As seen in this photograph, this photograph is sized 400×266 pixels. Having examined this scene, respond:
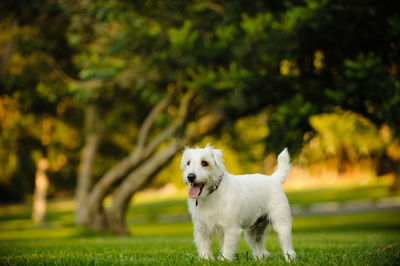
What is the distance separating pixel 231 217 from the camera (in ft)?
18.4

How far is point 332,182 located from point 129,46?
6141 centimetres

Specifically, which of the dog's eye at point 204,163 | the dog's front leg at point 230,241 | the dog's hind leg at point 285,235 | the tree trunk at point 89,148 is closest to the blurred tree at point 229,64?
the dog's hind leg at point 285,235

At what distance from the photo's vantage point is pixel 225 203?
18.5ft

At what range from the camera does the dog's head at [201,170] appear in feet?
18.0

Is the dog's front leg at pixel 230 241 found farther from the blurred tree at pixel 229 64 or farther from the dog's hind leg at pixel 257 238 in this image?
the blurred tree at pixel 229 64

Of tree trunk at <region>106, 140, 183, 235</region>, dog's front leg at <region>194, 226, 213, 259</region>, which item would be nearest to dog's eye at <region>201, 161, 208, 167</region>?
dog's front leg at <region>194, 226, 213, 259</region>

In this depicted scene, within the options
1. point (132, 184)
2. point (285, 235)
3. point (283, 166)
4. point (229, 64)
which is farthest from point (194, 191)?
point (132, 184)

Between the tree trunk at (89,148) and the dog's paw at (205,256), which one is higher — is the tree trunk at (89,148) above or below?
above

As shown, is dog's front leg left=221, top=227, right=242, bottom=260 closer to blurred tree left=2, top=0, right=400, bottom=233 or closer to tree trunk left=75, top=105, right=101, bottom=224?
blurred tree left=2, top=0, right=400, bottom=233

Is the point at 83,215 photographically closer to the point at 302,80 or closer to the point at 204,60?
the point at 204,60

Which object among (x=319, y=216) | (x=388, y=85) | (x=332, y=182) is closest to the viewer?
(x=388, y=85)

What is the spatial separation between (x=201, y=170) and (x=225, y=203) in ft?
1.64

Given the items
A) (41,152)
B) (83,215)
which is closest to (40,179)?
(41,152)

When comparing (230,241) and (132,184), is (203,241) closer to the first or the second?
(230,241)
